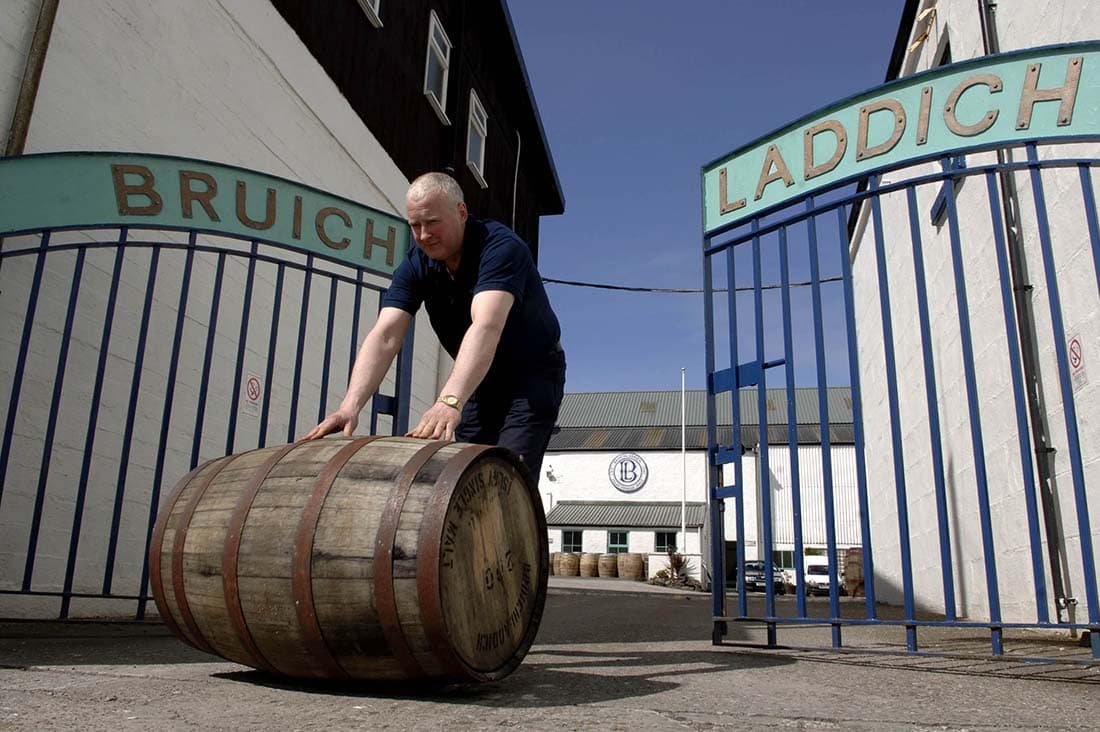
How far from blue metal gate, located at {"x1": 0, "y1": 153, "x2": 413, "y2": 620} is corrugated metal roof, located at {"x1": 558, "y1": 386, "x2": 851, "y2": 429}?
3308 cm

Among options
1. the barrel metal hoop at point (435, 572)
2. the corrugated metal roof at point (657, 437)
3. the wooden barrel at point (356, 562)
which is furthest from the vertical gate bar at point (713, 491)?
the corrugated metal roof at point (657, 437)

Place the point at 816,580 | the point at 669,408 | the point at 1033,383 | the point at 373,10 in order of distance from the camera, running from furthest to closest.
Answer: the point at 669,408
the point at 816,580
the point at 373,10
the point at 1033,383

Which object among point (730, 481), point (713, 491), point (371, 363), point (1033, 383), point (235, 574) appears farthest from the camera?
point (730, 481)

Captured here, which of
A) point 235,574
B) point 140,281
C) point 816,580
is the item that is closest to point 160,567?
point 235,574

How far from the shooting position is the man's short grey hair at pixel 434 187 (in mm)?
2855

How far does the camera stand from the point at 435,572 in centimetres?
200

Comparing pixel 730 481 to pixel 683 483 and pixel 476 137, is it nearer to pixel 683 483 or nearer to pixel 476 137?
pixel 683 483

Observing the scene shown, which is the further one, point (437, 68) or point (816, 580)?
point (816, 580)

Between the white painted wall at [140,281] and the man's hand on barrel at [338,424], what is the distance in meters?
1.89

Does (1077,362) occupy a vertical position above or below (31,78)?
below

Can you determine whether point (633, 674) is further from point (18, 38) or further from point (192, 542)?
point (18, 38)

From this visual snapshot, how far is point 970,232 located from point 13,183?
21.7 feet

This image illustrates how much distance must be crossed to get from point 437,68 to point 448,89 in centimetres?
33

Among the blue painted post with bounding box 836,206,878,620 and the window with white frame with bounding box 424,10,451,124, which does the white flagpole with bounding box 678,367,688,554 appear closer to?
the window with white frame with bounding box 424,10,451,124
